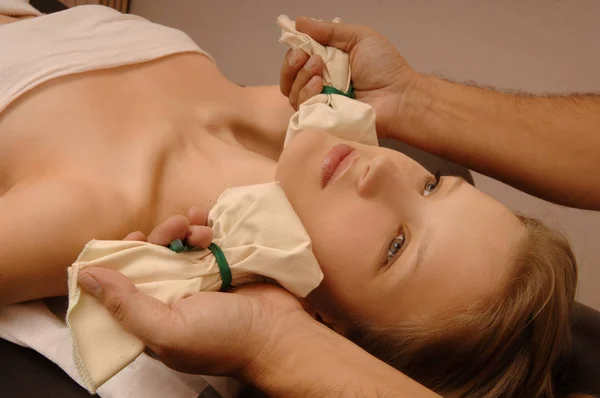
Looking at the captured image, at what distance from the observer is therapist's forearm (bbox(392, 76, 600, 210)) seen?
121 cm

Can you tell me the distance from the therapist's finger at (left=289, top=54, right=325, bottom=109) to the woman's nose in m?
0.36

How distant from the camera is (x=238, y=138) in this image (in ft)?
4.16

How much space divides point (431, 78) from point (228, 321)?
36.2 inches

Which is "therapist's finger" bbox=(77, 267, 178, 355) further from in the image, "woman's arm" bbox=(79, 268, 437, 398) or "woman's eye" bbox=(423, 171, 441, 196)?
"woman's eye" bbox=(423, 171, 441, 196)

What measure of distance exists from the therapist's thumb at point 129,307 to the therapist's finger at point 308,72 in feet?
2.12

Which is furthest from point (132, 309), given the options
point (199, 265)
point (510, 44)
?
point (510, 44)

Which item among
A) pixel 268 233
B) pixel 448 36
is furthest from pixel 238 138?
pixel 448 36

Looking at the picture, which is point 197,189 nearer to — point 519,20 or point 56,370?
point 56,370

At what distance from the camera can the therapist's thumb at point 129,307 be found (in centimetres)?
68

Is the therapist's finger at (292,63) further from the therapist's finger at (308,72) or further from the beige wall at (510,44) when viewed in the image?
the beige wall at (510,44)

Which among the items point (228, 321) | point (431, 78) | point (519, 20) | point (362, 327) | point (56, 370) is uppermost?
point (519, 20)

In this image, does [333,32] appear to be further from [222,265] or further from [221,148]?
[222,265]

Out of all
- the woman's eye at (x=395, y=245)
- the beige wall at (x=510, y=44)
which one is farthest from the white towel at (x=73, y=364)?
the beige wall at (x=510, y=44)

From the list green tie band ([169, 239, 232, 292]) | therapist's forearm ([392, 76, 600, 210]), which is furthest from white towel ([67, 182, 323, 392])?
therapist's forearm ([392, 76, 600, 210])
